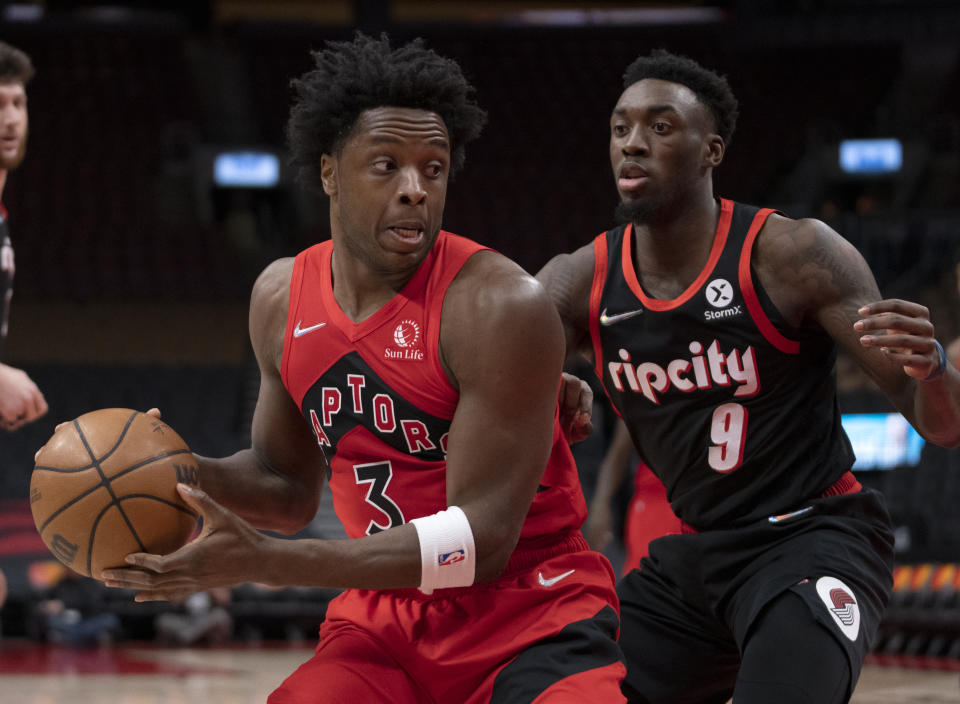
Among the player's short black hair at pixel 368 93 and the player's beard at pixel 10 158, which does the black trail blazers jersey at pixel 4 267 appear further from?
the player's short black hair at pixel 368 93

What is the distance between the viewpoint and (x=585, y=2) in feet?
65.3

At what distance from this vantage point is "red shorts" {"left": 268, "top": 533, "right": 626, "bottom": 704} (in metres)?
2.69

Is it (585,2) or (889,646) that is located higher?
(585,2)

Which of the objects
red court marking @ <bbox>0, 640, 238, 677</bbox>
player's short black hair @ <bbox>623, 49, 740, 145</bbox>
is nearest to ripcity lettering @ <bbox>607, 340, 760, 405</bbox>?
player's short black hair @ <bbox>623, 49, 740, 145</bbox>

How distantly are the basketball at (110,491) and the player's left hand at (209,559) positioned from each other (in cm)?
18

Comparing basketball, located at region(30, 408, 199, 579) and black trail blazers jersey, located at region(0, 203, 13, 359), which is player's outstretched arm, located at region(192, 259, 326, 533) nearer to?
basketball, located at region(30, 408, 199, 579)

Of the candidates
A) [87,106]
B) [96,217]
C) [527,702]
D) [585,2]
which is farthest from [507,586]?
Result: [585,2]

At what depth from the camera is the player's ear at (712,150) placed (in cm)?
378

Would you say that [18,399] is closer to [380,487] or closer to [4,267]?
[4,267]

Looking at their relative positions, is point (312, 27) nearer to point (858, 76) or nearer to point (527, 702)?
point (858, 76)

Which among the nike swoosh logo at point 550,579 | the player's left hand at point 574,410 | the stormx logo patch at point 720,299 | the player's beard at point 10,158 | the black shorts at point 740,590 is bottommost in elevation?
the black shorts at point 740,590

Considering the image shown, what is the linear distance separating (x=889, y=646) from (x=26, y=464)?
→ 30.6 ft

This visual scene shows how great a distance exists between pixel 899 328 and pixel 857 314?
0.38m

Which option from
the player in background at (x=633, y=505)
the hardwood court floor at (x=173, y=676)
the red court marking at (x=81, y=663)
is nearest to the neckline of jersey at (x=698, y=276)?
the player in background at (x=633, y=505)
